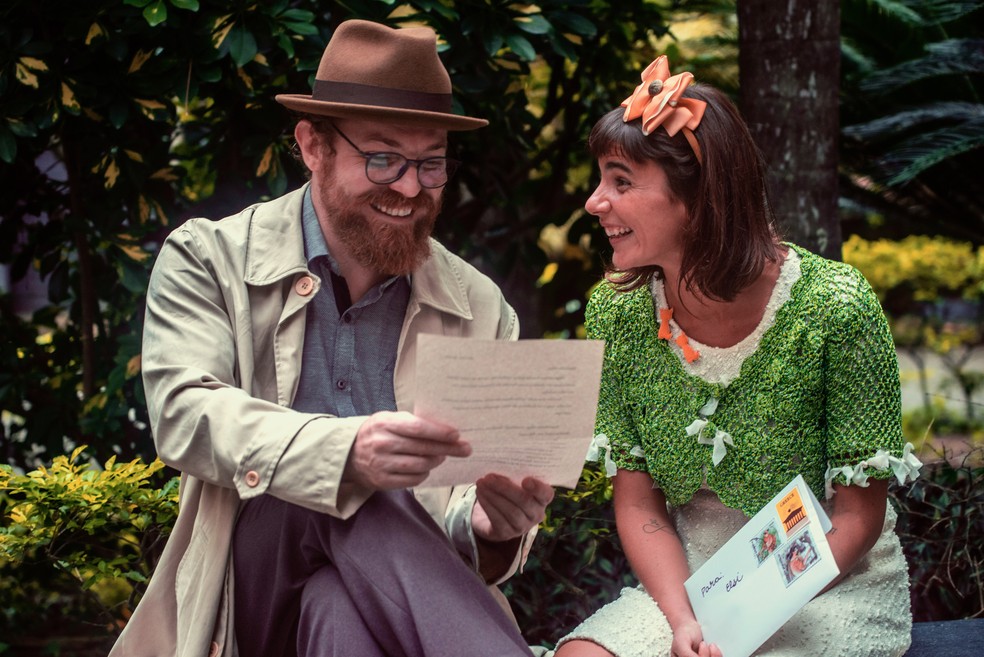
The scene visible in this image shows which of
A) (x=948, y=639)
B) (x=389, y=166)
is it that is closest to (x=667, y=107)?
(x=389, y=166)

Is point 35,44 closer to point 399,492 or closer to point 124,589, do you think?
point 399,492

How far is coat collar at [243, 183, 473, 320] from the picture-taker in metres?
2.81

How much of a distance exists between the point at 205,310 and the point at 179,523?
19.7 inches

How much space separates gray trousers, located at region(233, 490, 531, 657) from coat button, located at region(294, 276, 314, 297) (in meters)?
0.50

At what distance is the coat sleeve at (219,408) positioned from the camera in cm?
237

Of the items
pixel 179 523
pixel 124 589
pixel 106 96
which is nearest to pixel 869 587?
pixel 179 523

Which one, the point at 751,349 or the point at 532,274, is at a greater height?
the point at 751,349

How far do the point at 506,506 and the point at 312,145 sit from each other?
42.4 inches

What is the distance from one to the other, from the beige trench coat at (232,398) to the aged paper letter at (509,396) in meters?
0.23

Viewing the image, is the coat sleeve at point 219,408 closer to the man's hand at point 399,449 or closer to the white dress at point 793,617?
the man's hand at point 399,449

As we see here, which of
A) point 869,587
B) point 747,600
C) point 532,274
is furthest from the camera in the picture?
point 532,274

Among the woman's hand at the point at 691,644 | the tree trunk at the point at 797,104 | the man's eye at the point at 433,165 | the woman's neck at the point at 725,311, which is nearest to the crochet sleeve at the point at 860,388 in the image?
the woman's neck at the point at 725,311

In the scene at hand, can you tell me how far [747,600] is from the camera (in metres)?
2.62

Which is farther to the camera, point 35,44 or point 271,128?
point 271,128
